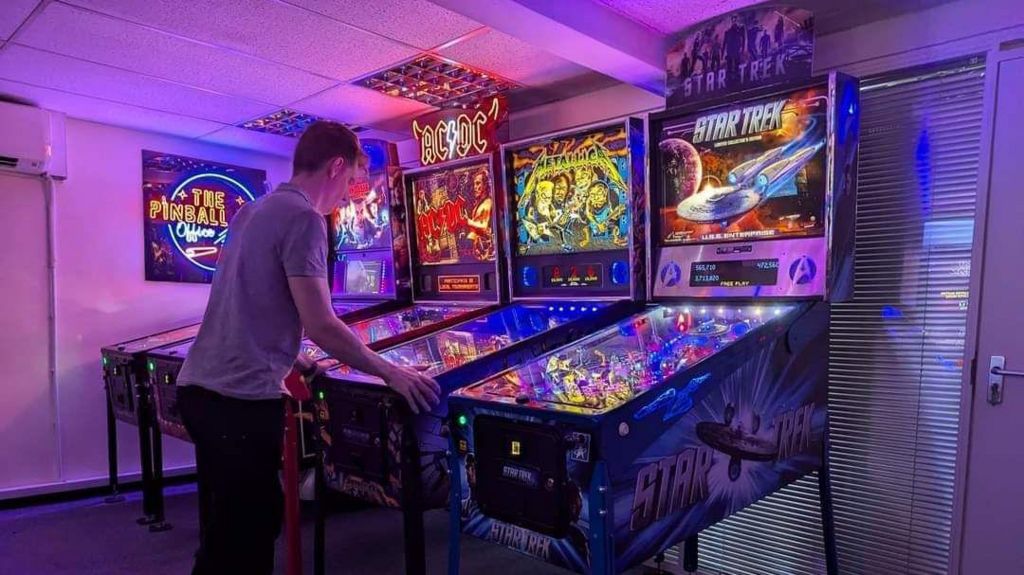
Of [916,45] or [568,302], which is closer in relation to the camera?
[916,45]

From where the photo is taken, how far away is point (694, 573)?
2.76 m

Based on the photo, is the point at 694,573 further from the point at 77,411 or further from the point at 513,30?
the point at 77,411

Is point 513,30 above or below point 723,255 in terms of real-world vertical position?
above

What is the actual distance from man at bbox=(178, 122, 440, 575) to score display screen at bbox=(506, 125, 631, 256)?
1251mm

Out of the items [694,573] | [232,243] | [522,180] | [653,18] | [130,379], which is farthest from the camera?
[130,379]

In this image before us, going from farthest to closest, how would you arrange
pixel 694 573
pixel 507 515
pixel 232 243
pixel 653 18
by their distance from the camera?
pixel 694 573 < pixel 653 18 < pixel 232 243 < pixel 507 515

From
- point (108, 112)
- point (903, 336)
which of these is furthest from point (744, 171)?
point (108, 112)

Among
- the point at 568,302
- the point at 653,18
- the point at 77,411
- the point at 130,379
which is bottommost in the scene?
the point at 77,411

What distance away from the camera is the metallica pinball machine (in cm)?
212

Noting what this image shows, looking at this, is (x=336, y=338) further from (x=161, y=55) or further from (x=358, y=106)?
(x=358, y=106)

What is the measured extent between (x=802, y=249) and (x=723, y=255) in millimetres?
278

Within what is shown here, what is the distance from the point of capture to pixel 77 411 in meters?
4.01

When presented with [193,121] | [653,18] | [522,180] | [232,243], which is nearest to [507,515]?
[232,243]

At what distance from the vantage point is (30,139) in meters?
3.64
